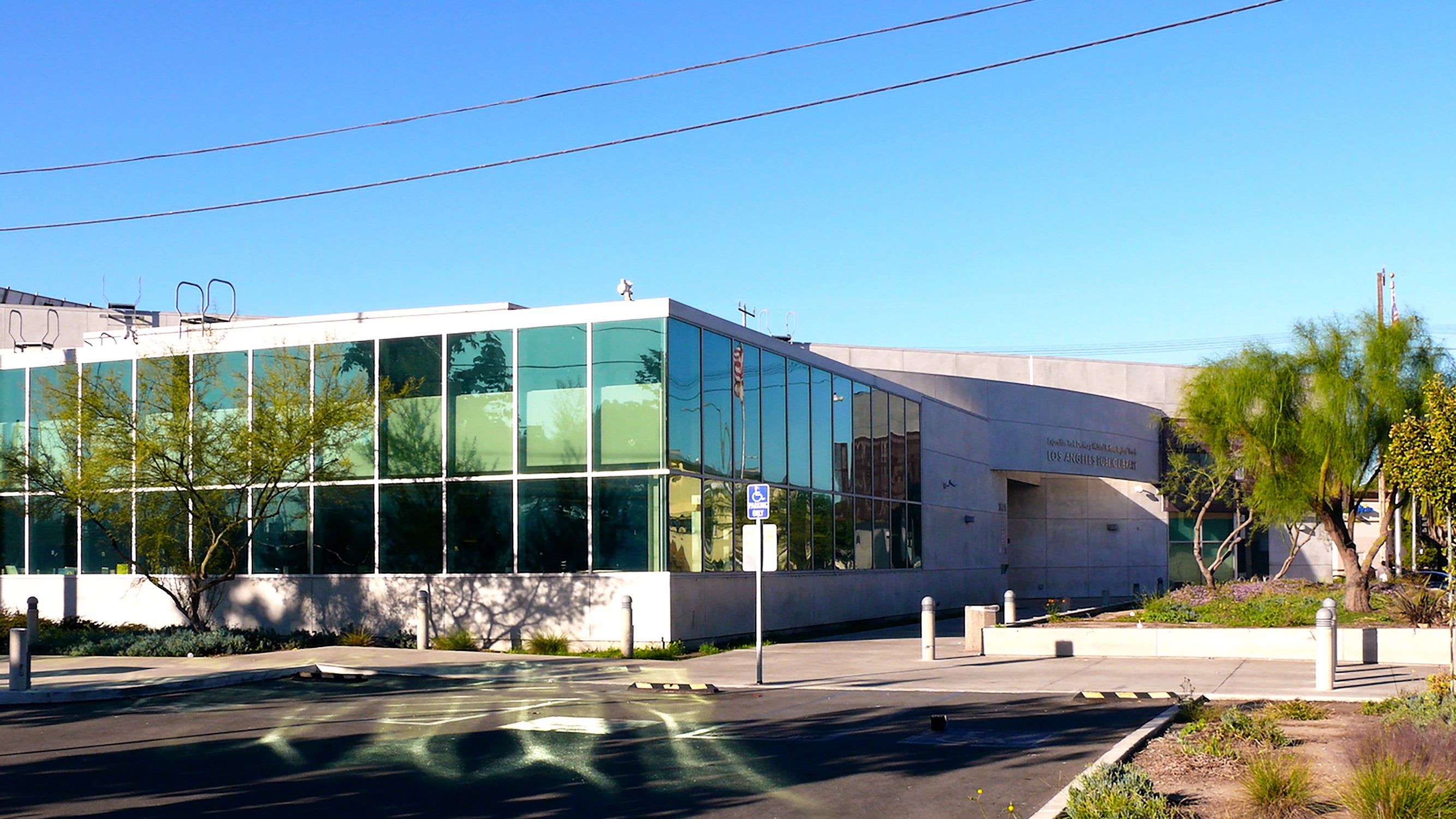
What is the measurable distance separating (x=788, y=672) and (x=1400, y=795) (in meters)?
12.8

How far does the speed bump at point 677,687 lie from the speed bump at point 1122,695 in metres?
4.88

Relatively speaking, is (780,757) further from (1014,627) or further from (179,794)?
(1014,627)

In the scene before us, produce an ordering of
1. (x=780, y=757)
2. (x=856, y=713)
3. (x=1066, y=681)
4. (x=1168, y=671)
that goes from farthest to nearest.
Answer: (x=1168, y=671), (x=1066, y=681), (x=856, y=713), (x=780, y=757)

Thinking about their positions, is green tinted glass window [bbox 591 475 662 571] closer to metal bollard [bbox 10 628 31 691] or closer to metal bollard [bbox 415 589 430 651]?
metal bollard [bbox 415 589 430 651]

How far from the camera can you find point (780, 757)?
1191cm

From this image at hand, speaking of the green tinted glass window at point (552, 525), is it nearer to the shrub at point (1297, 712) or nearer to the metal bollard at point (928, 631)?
the metal bollard at point (928, 631)

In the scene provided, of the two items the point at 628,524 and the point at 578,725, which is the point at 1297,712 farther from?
the point at 628,524

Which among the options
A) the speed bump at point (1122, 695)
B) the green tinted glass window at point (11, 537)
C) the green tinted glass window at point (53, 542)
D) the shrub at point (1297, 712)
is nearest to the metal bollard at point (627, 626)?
the speed bump at point (1122, 695)

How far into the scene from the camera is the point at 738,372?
26.2 metres

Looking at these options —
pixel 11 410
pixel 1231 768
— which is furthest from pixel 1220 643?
pixel 11 410

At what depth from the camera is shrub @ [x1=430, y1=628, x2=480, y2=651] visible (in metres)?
24.1

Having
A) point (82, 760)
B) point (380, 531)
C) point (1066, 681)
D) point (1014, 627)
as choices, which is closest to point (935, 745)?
point (1066, 681)

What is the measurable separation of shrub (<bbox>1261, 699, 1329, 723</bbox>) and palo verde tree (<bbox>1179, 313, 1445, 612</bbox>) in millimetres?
13360

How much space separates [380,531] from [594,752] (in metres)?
14.5
